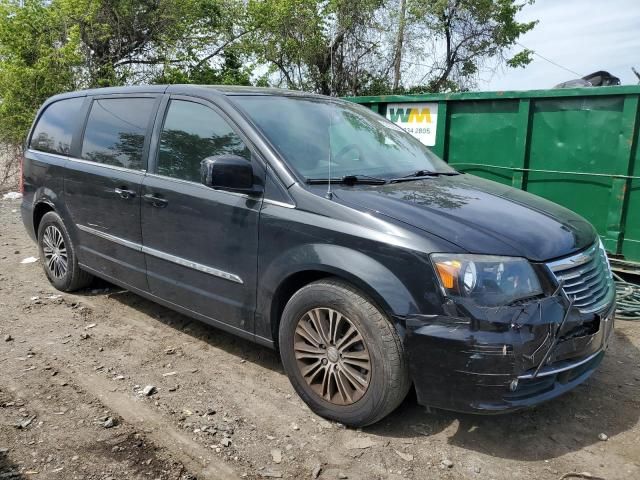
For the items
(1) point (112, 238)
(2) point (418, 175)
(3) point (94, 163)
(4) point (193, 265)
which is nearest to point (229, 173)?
(4) point (193, 265)

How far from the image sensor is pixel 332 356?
2.98 meters

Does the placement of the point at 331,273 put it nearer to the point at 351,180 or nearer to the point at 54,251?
the point at 351,180

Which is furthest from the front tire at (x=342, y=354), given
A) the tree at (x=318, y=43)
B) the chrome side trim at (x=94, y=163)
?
the tree at (x=318, y=43)

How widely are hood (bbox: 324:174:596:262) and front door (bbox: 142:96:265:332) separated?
2.28 ft

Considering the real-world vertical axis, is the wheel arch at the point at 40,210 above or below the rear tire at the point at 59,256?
above

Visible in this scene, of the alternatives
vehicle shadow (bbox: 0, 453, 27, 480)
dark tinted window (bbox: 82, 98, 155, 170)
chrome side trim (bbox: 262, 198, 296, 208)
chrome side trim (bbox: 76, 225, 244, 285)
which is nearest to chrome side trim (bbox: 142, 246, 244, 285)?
chrome side trim (bbox: 76, 225, 244, 285)

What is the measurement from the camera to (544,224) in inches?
118

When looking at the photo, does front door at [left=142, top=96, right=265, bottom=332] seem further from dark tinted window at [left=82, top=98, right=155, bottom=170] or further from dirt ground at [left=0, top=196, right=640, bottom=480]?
dirt ground at [left=0, top=196, right=640, bottom=480]

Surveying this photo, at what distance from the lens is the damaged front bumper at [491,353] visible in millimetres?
2516

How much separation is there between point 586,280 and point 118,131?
3539mm

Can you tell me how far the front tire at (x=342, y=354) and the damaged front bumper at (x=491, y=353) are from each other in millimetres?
135

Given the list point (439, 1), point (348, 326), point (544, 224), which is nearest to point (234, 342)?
point (348, 326)

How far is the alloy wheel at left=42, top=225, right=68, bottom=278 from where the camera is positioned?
5109mm

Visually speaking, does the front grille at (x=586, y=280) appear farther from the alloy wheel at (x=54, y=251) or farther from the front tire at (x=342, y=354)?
the alloy wheel at (x=54, y=251)
